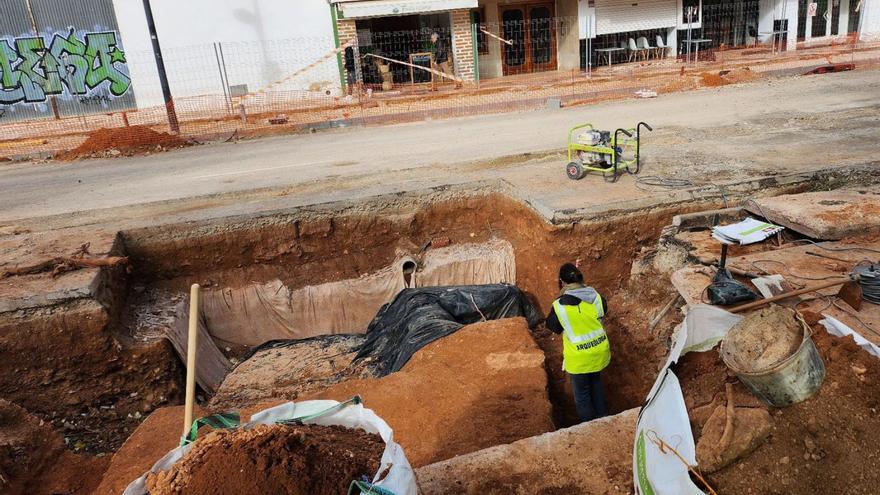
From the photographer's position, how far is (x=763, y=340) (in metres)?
3.13

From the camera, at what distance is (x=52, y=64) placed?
19516 millimetres

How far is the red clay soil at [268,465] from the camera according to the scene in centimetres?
246

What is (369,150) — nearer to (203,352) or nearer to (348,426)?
(203,352)

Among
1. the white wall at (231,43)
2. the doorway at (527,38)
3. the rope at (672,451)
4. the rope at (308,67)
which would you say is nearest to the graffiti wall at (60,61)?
the white wall at (231,43)

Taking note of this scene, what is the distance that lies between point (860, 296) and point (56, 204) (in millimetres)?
11041

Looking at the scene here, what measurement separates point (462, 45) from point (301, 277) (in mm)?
15802

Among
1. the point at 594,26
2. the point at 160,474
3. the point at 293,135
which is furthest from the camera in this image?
the point at 594,26

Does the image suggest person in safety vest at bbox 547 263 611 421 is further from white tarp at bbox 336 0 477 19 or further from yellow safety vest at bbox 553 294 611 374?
white tarp at bbox 336 0 477 19

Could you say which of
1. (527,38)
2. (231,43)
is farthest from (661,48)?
(231,43)

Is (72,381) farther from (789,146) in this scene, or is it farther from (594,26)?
(594,26)

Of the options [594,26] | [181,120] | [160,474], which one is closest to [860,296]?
[160,474]

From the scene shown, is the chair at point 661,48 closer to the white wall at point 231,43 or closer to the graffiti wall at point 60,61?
the white wall at point 231,43

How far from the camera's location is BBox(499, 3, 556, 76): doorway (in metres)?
23.9

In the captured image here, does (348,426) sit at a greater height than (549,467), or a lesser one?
greater
